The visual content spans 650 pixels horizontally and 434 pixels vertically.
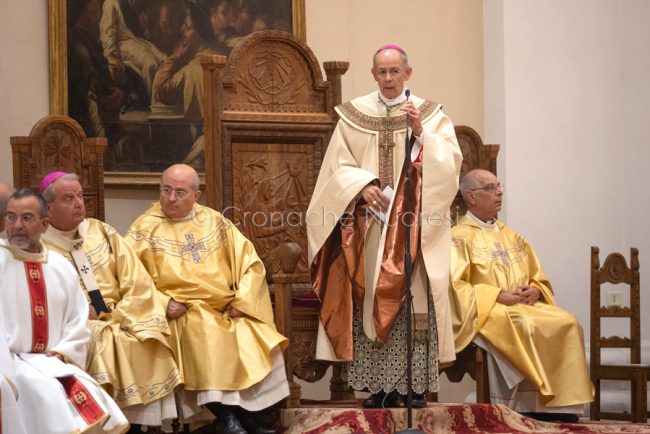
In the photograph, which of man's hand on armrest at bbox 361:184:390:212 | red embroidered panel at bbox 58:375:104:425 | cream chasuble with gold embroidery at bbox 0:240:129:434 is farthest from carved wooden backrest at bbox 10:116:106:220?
red embroidered panel at bbox 58:375:104:425

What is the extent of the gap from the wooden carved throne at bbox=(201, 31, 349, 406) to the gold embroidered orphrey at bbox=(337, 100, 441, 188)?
0.90 m

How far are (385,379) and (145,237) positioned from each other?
1.80 metres

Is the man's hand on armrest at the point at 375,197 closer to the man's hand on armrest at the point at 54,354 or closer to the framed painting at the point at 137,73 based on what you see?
the man's hand on armrest at the point at 54,354

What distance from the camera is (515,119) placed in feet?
32.8

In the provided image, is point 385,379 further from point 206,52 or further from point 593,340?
point 206,52

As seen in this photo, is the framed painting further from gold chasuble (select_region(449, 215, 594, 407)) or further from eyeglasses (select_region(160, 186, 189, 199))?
gold chasuble (select_region(449, 215, 594, 407))

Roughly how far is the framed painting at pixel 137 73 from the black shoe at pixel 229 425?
273 centimetres

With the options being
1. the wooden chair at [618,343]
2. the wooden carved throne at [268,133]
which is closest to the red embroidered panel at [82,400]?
the wooden carved throne at [268,133]

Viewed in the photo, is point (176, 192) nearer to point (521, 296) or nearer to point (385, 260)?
point (385, 260)

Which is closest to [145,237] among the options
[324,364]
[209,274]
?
[209,274]

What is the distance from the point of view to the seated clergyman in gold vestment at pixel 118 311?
21.9 ft

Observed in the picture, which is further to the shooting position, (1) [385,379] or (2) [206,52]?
(2) [206,52]

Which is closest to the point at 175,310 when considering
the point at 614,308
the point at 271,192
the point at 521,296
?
the point at 271,192

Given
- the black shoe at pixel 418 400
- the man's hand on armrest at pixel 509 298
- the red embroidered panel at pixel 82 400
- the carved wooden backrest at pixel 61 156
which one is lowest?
the black shoe at pixel 418 400
